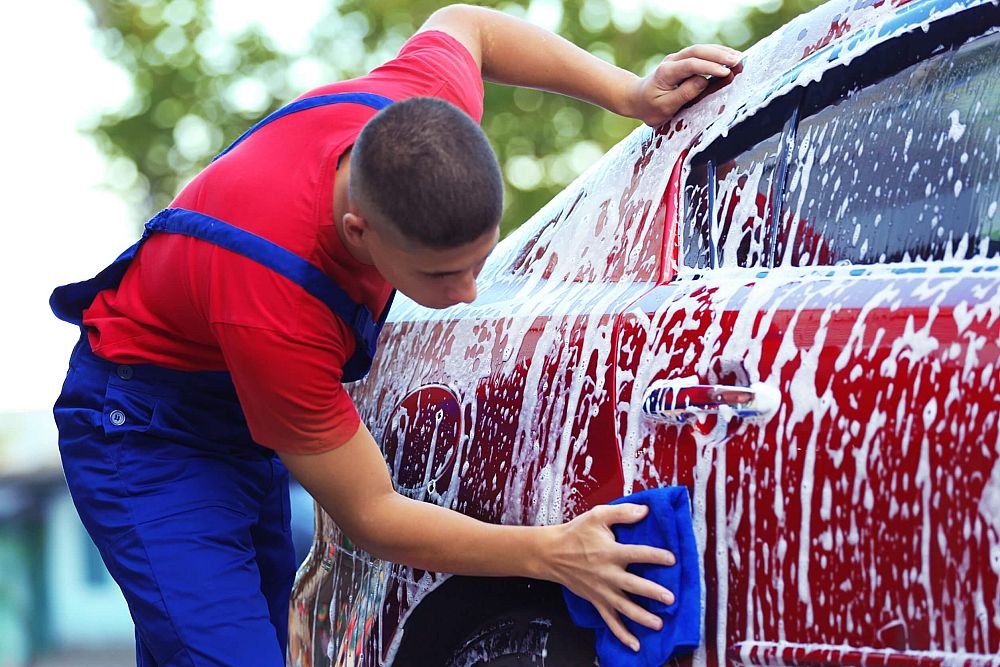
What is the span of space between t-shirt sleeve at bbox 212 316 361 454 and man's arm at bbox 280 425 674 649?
0.04m

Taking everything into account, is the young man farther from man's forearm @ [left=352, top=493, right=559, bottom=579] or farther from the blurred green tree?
the blurred green tree

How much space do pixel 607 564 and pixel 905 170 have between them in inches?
26.7

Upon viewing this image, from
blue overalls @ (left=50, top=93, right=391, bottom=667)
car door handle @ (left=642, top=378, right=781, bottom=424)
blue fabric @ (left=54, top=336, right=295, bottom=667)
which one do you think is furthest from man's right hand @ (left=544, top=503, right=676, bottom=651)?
blue fabric @ (left=54, top=336, right=295, bottom=667)

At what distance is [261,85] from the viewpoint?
12125 mm

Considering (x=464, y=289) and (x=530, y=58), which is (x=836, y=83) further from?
(x=530, y=58)

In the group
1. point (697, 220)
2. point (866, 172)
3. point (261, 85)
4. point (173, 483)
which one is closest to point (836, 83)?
point (866, 172)

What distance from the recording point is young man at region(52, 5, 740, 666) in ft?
5.16

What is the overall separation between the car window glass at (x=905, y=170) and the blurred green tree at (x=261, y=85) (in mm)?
10258

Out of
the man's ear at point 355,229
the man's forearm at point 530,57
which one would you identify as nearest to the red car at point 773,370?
the man's forearm at point 530,57

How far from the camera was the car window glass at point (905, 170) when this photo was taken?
56.7 inches

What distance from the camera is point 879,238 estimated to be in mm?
1514

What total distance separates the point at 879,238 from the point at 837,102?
23cm

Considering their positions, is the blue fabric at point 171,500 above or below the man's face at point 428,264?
below

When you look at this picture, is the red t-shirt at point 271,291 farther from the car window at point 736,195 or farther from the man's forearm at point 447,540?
the car window at point 736,195
